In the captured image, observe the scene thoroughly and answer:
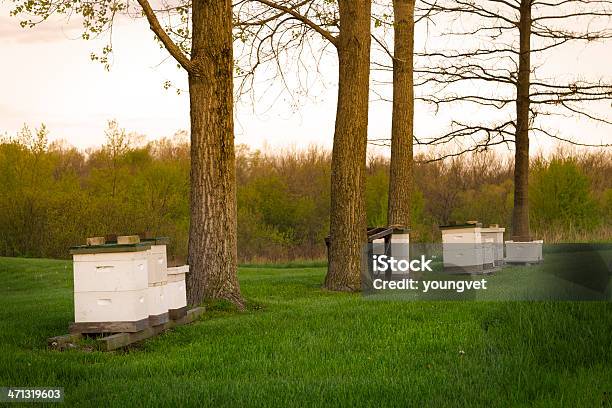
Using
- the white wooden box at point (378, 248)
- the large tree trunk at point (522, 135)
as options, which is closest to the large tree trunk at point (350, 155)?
the white wooden box at point (378, 248)

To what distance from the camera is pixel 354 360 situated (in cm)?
750

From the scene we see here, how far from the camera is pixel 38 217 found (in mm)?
37375

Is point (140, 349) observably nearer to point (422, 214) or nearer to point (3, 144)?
point (3, 144)

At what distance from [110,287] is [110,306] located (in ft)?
0.78

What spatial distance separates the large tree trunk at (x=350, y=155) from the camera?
15383 millimetres

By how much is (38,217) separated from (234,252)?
27.4 meters

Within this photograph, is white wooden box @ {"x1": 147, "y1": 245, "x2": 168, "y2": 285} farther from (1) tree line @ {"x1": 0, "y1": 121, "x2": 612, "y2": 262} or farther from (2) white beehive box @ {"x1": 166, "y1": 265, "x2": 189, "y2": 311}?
(1) tree line @ {"x1": 0, "y1": 121, "x2": 612, "y2": 262}

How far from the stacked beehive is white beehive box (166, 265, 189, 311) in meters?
0.71

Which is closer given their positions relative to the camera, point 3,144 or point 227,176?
point 227,176

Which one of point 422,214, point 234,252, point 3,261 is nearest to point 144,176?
point 422,214

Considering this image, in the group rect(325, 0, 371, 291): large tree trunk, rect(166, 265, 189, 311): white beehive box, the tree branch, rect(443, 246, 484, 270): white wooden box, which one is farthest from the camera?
rect(443, 246, 484, 270): white wooden box

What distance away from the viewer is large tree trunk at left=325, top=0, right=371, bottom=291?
50.5 feet

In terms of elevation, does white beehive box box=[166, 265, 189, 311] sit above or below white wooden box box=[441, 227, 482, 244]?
below

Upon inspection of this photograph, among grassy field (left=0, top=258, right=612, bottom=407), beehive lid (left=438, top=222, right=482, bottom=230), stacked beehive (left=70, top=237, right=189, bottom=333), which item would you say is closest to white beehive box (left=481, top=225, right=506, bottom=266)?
beehive lid (left=438, top=222, right=482, bottom=230)
